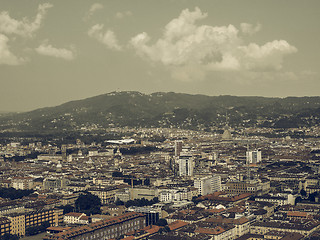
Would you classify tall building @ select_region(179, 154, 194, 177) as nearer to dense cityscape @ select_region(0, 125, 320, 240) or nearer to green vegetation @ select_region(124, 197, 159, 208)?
dense cityscape @ select_region(0, 125, 320, 240)

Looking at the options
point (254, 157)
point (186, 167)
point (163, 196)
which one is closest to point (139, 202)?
point (163, 196)

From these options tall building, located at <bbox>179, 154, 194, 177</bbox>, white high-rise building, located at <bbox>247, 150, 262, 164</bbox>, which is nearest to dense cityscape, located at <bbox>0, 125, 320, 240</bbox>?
tall building, located at <bbox>179, 154, 194, 177</bbox>

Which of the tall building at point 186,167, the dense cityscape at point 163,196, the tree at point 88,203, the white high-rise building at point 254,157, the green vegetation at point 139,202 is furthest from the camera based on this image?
the white high-rise building at point 254,157

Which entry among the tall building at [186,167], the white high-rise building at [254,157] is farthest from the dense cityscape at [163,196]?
the white high-rise building at [254,157]

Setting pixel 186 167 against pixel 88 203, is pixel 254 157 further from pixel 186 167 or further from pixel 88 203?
pixel 88 203

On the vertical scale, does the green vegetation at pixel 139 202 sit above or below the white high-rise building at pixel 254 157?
below

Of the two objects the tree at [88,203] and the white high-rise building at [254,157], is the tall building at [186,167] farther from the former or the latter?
the white high-rise building at [254,157]

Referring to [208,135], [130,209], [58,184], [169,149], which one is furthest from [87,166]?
[208,135]
